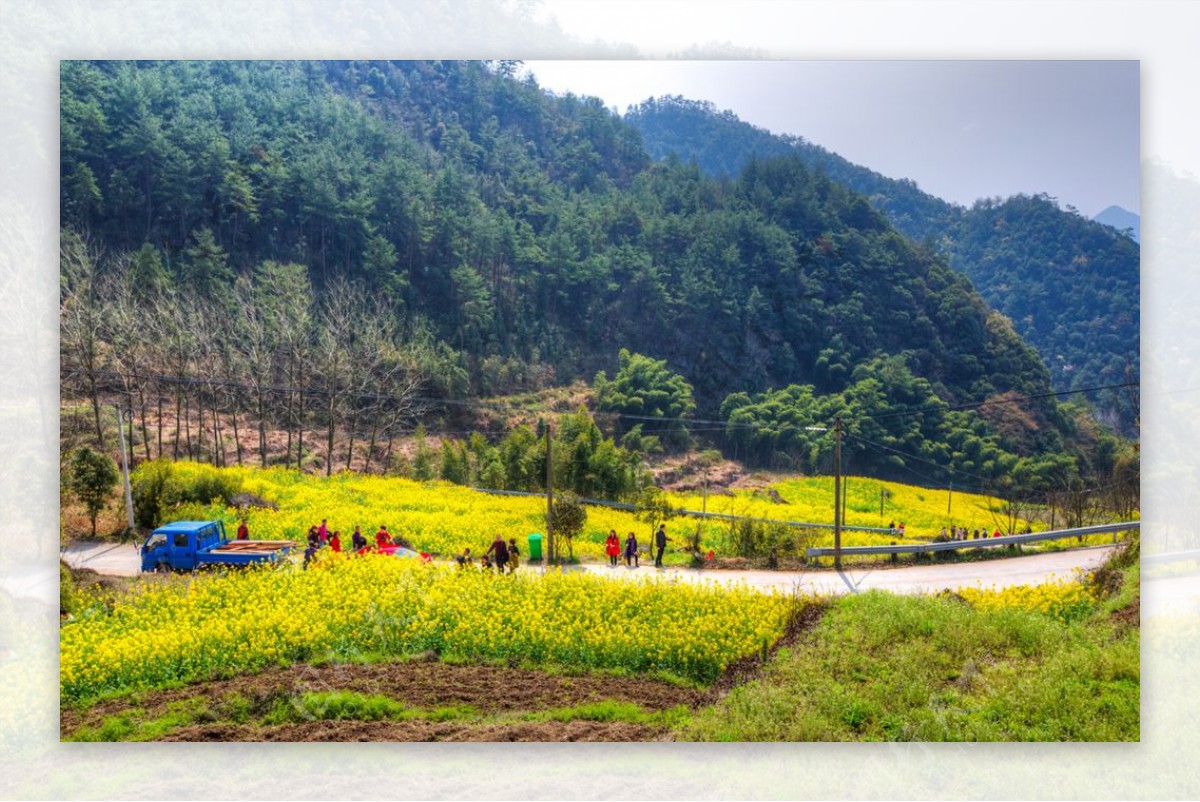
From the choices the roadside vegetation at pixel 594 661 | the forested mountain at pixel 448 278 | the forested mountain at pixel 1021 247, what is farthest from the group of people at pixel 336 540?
the forested mountain at pixel 1021 247

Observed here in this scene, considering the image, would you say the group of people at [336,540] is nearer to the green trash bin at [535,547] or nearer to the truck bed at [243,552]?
the truck bed at [243,552]

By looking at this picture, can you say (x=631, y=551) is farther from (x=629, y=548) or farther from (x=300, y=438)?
(x=300, y=438)

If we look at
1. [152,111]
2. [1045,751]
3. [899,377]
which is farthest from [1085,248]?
[152,111]

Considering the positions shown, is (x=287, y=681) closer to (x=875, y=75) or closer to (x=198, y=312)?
(x=198, y=312)

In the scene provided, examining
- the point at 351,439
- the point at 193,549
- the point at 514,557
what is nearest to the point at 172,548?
the point at 193,549

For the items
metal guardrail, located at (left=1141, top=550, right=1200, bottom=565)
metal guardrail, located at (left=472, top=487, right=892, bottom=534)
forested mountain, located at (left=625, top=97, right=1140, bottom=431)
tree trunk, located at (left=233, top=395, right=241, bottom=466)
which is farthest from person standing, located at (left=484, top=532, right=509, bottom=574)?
metal guardrail, located at (left=1141, top=550, right=1200, bottom=565)

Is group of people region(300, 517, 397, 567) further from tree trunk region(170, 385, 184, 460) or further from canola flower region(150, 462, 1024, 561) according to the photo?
tree trunk region(170, 385, 184, 460)
